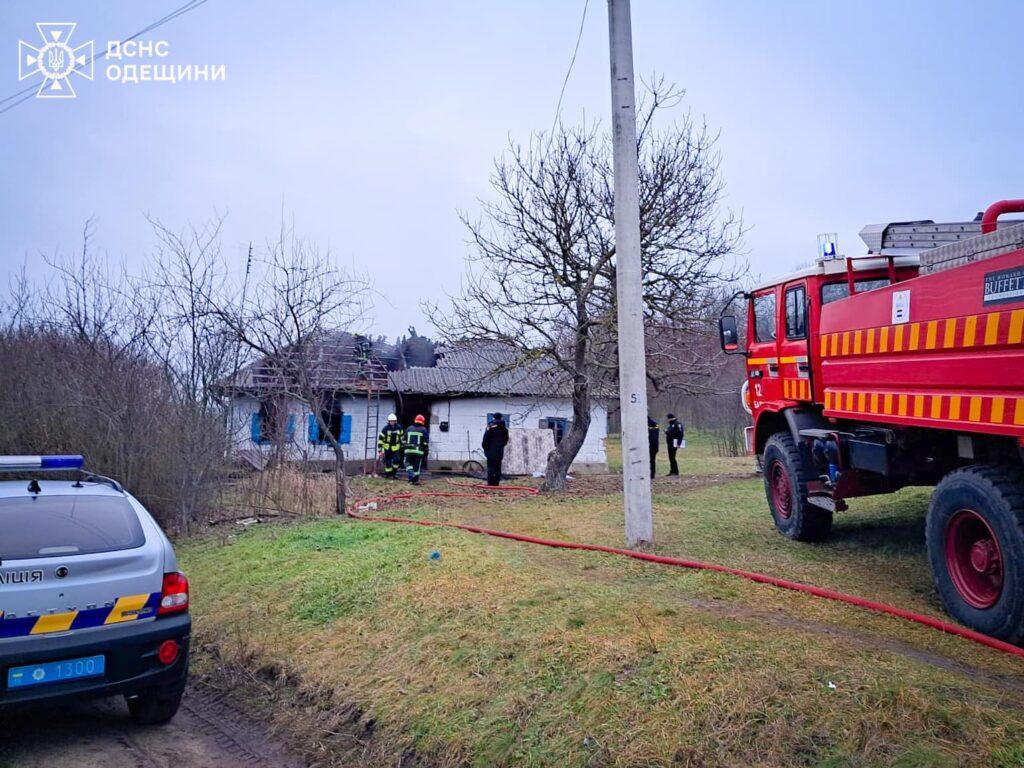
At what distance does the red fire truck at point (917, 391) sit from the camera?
16.0 feet

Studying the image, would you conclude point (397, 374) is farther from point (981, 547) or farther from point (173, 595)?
point (981, 547)

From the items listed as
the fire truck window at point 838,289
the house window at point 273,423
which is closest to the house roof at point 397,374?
the house window at point 273,423

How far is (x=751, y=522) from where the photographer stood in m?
9.95

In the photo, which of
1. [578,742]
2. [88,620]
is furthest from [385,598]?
[578,742]

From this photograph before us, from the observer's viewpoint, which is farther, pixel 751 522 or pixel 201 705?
pixel 751 522

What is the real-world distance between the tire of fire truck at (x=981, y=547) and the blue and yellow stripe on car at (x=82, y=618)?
5.27m

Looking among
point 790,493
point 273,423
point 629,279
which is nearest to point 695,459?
point 273,423

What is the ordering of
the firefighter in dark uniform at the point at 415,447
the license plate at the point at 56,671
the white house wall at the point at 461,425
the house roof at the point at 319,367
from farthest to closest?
1. the white house wall at the point at 461,425
2. the firefighter in dark uniform at the point at 415,447
3. the house roof at the point at 319,367
4. the license plate at the point at 56,671

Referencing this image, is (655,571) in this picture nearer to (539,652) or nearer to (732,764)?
(539,652)

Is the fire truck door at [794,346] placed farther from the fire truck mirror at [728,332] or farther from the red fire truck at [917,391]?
the fire truck mirror at [728,332]

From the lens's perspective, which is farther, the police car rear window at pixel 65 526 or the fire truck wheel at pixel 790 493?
the fire truck wheel at pixel 790 493

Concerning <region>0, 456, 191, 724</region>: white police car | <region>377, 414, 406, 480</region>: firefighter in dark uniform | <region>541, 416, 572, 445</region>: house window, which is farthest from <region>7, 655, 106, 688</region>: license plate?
<region>541, 416, 572, 445</region>: house window

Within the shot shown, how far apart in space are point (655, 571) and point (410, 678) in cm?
263

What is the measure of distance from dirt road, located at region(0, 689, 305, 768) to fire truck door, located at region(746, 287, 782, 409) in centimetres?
660
